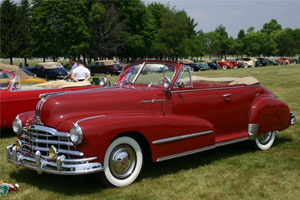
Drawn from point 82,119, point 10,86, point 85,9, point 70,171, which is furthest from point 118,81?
point 85,9

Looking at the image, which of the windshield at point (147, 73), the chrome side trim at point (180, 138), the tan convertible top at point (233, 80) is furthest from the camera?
the tan convertible top at point (233, 80)

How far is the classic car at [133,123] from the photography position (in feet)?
14.2

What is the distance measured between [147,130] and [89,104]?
2.77 ft

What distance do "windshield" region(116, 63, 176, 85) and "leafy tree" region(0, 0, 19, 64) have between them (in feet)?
165

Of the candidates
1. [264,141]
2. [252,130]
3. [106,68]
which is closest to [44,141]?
[252,130]

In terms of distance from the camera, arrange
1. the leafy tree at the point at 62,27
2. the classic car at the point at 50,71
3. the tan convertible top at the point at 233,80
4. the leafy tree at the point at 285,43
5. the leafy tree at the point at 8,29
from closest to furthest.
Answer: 1. the tan convertible top at the point at 233,80
2. the classic car at the point at 50,71
3. the leafy tree at the point at 62,27
4. the leafy tree at the point at 8,29
5. the leafy tree at the point at 285,43

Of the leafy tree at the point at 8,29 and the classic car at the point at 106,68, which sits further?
the leafy tree at the point at 8,29

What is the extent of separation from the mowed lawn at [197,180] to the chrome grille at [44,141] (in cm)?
53

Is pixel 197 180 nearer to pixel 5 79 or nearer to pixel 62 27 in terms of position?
pixel 5 79

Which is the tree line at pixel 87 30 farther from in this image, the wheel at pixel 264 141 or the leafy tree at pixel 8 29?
the wheel at pixel 264 141

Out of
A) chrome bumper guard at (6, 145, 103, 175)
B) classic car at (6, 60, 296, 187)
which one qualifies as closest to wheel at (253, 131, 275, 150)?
classic car at (6, 60, 296, 187)

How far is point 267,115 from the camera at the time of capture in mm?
6492

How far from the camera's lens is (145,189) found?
4.64 meters

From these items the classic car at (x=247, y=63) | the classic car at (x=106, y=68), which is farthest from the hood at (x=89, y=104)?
the classic car at (x=247, y=63)
